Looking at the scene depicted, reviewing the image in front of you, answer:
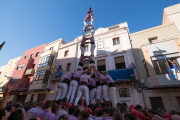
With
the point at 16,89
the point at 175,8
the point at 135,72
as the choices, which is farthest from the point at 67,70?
the point at 175,8

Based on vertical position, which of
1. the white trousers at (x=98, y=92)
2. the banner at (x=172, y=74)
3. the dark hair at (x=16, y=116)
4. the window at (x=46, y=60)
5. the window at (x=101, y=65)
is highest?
the window at (x=46, y=60)

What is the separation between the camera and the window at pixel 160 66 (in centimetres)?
927

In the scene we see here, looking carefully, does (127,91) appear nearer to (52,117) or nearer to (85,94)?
(85,94)

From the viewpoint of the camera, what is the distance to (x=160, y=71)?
9.34 m

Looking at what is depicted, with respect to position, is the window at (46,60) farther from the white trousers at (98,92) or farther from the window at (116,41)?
the white trousers at (98,92)

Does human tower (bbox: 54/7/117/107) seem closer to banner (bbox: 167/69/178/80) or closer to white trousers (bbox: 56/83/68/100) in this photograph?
white trousers (bbox: 56/83/68/100)

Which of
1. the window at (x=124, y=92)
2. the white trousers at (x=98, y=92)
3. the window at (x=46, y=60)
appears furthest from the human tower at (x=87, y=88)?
the window at (x=46, y=60)

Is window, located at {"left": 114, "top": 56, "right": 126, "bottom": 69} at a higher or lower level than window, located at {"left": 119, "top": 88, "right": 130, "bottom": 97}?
higher

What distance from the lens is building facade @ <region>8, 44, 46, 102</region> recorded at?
18.3 m

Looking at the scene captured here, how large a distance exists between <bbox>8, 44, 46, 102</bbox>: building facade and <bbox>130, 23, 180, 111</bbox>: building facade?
63.8 ft

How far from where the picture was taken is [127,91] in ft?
35.4

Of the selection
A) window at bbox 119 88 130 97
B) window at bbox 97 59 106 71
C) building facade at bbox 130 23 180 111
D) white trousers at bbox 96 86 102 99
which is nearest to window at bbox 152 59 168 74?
building facade at bbox 130 23 180 111

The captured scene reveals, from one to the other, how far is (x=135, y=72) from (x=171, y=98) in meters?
3.88

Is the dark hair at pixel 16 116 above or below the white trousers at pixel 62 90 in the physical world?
below
